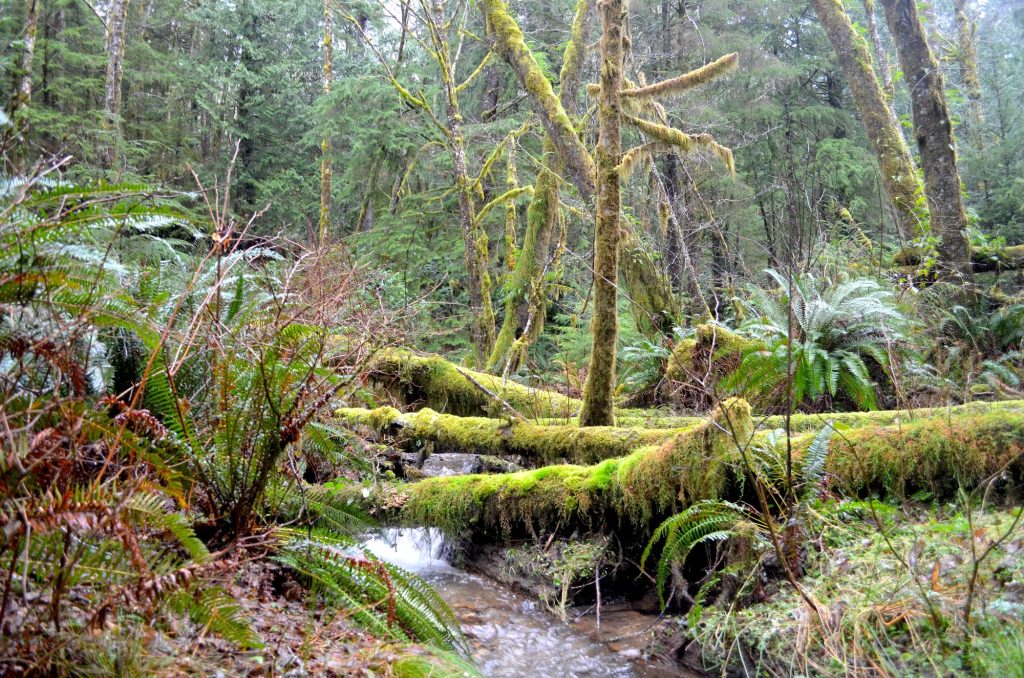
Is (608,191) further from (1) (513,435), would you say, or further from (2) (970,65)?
(2) (970,65)

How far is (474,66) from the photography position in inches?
755

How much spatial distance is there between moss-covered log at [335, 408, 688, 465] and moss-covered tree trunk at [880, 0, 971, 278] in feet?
18.6

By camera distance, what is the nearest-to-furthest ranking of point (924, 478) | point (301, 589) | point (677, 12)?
point (301, 589)
point (924, 478)
point (677, 12)

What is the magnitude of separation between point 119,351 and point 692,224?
1122 cm

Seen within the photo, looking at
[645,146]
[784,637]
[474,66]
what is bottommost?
[784,637]

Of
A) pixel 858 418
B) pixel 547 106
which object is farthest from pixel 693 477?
pixel 547 106

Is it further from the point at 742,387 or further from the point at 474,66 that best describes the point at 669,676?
the point at 474,66

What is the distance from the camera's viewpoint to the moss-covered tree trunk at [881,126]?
9.62 m

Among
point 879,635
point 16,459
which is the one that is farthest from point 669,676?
point 16,459

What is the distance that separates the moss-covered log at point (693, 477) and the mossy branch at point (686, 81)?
312 cm

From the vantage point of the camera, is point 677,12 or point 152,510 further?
point 677,12

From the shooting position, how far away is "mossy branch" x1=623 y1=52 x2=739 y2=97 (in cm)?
573

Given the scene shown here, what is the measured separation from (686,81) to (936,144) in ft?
17.4

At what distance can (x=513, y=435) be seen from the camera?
617 centimetres
